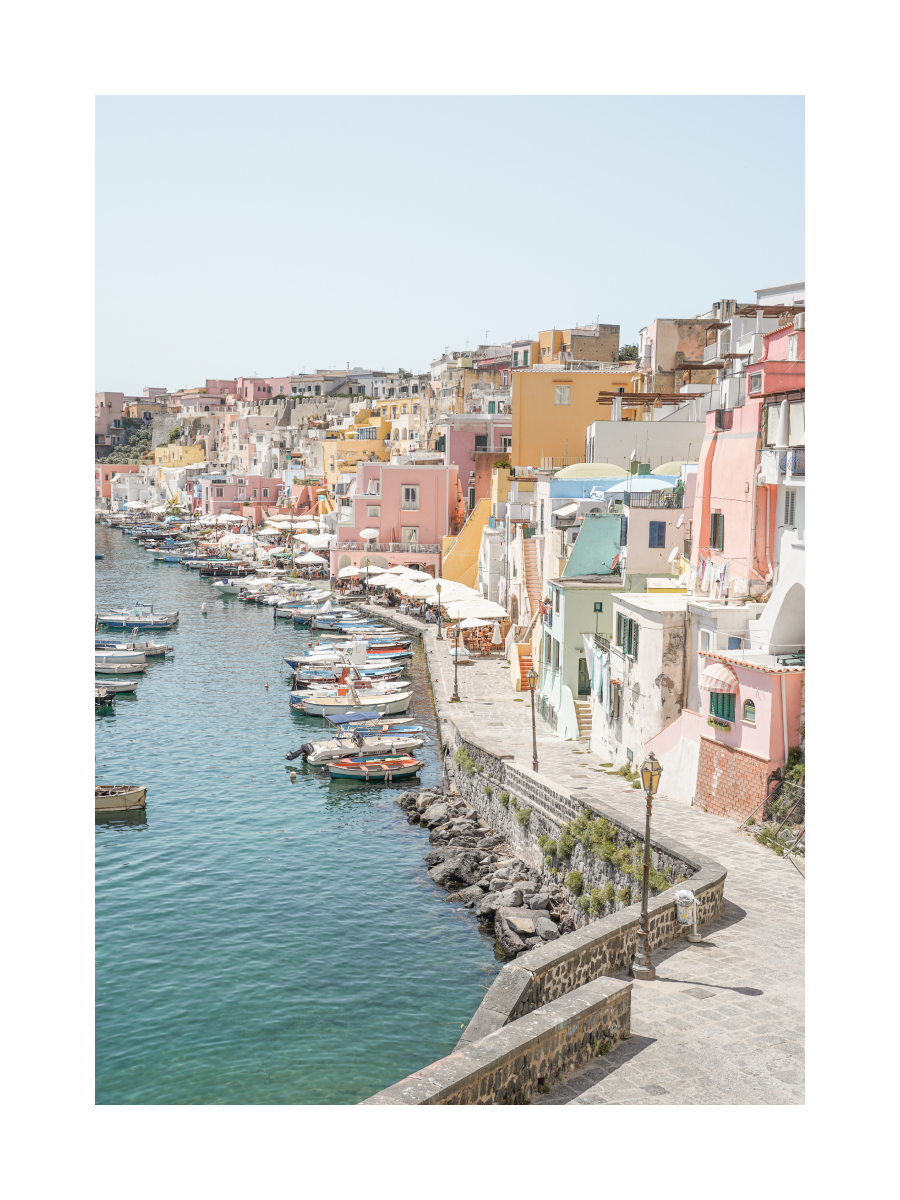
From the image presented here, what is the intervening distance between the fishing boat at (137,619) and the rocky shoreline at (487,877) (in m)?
31.5

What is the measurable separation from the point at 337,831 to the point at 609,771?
707cm

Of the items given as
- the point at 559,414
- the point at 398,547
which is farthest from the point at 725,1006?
the point at 398,547

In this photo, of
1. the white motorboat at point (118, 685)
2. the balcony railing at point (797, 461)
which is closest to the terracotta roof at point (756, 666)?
the balcony railing at point (797, 461)

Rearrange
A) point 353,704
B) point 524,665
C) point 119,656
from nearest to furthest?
point 524,665
point 353,704
point 119,656

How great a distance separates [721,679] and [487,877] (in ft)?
22.0

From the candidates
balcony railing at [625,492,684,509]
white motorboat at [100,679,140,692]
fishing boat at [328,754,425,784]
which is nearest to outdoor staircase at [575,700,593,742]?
balcony railing at [625,492,684,509]

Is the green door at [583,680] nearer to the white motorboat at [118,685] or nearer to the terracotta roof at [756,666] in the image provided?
the terracotta roof at [756,666]

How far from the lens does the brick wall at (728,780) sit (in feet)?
59.0

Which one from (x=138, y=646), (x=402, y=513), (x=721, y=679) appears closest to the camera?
(x=721, y=679)

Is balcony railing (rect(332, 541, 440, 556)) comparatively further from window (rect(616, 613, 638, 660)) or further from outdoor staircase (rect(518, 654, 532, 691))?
window (rect(616, 613, 638, 660))

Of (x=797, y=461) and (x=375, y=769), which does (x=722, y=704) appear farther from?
(x=375, y=769)

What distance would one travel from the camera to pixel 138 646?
162ft

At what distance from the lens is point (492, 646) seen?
43.9 metres

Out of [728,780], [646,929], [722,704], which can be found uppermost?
[722,704]
